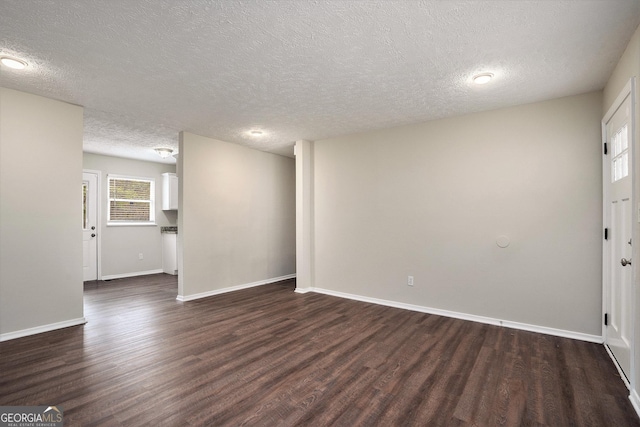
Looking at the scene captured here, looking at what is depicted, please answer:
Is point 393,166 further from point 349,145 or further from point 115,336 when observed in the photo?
point 115,336

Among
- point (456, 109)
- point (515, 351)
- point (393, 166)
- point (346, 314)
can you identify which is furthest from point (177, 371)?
point (456, 109)

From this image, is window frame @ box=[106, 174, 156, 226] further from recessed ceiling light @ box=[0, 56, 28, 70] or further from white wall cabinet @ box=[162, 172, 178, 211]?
recessed ceiling light @ box=[0, 56, 28, 70]

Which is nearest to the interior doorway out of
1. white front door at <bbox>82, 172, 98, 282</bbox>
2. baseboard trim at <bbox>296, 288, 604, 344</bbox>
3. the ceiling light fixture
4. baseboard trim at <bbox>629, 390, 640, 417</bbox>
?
white front door at <bbox>82, 172, 98, 282</bbox>

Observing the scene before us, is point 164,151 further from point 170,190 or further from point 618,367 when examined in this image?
point 618,367

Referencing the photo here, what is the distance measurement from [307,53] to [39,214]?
321 cm

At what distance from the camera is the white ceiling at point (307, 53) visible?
194cm

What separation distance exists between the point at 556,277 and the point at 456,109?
6.89ft

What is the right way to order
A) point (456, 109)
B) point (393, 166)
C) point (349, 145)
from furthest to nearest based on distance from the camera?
1. point (349, 145)
2. point (393, 166)
3. point (456, 109)

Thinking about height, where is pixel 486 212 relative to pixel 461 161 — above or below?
below

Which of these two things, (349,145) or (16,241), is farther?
(349,145)

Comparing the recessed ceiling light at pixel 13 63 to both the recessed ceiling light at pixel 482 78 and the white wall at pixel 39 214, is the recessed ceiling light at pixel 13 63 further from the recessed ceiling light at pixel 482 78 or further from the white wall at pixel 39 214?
the recessed ceiling light at pixel 482 78

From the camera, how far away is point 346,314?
3.92 meters

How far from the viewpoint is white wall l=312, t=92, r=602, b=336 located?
3.15 meters

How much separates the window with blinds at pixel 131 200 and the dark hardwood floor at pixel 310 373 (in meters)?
3.36
